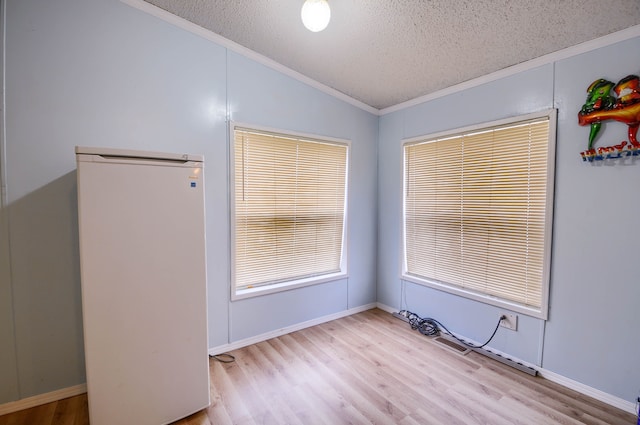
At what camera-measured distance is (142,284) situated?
1.54 m

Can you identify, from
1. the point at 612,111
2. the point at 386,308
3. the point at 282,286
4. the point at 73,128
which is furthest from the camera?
the point at 386,308

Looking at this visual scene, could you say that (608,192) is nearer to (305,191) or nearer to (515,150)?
(515,150)

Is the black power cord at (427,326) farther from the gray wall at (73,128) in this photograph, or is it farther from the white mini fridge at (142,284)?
the white mini fridge at (142,284)

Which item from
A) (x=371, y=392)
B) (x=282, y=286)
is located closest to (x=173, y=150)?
(x=282, y=286)

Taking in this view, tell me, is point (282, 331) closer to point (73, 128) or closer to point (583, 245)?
point (73, 128)

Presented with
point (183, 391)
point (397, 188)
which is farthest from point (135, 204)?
point (397, 188)

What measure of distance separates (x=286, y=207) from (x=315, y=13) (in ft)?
5.39

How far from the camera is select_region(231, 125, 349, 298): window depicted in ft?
8.23

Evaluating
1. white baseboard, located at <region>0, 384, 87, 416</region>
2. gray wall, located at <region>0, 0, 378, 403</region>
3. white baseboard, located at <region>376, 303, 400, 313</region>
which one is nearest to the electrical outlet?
white baseboard, located at <region>376, 303, 400, 313</region>

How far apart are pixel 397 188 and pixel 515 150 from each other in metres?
1.18

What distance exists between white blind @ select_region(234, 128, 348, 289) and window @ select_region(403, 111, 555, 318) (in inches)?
33.0

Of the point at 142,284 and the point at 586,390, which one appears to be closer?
the point at 142,284

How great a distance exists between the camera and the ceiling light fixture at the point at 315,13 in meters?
1.52

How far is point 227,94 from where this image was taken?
238 cm
